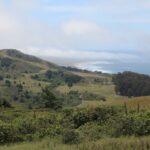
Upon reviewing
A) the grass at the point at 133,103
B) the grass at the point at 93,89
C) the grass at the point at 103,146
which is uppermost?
the grass at the point at 93,89

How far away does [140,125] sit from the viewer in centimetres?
1825

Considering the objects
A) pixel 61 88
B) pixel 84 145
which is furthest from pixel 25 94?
pixel 84 145

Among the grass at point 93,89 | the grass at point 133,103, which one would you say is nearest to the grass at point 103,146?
the grass at point 133,103

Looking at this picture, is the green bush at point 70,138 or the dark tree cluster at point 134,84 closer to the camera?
the green bush at point 70,138

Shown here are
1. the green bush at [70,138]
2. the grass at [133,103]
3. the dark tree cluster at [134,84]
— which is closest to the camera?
the green bush at [70,138]

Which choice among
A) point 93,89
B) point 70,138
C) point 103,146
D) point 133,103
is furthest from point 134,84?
point 103,146

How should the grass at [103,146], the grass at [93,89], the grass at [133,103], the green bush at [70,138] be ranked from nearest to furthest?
1. the grass at [103,146]
2. the green bush at [70,138]
3. the grass at [133,103]
4. the grass at [93,89]

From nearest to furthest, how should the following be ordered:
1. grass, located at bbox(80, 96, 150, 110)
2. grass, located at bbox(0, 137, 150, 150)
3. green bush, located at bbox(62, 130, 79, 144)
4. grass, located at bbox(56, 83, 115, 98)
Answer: grass, located at bbox(0, 137, 150, 150)
green bush, located at bbox(62, 130, 79, 144)
grass, located at bbox(80, 96, 150, 110)
grass, located at bbox(56, 83, 115, 98)

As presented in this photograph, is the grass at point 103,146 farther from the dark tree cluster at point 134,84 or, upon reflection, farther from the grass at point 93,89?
the grass at point 93,89

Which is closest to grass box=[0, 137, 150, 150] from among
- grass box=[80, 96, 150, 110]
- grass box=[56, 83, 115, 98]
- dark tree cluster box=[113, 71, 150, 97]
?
grass box=[80, 96, 150, 110]

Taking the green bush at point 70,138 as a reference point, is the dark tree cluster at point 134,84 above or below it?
above

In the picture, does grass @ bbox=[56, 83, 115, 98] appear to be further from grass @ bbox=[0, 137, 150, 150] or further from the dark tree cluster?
grass @ bbox=[0, 137, 150, 150]

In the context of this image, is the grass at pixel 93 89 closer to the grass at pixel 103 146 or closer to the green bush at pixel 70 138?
the green bush at pixel 70 138

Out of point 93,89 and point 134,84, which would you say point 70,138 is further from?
point 93,89
